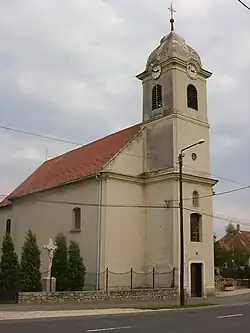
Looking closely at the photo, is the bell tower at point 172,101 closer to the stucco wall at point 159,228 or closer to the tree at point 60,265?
the stucco wall at point 159,228

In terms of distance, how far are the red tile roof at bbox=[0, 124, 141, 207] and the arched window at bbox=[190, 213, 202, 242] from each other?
22.5 feet

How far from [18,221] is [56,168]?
5531 millimetres

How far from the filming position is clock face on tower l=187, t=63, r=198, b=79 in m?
34.2

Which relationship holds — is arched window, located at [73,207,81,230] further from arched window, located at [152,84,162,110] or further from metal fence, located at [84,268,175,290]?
arched window, located at [152,84,162,110]

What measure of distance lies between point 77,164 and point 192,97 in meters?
9.98

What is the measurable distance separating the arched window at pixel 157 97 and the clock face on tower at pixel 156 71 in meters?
0.72

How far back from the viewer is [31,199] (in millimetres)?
39188

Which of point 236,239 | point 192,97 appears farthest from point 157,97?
point 236,239

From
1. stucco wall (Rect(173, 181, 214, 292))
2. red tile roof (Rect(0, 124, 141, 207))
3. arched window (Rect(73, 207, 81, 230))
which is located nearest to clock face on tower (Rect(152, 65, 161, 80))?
red tile roof (Rect(0, 124, 141, 207))

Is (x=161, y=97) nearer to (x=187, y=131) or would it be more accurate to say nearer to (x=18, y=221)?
(x=187, y=131)

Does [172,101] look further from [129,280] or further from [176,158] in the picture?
[129,280]

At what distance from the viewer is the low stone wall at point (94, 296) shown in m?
22.6

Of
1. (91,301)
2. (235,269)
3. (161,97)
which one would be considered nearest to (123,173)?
(161,97)

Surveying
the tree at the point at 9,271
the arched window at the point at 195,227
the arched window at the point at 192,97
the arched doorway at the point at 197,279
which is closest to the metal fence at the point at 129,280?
the arched doorway at the point at 197,279
